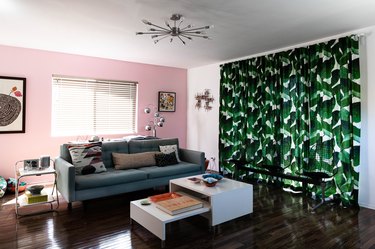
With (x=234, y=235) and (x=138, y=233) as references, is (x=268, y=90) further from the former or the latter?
(x=138, y=233)

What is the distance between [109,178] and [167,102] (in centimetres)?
292

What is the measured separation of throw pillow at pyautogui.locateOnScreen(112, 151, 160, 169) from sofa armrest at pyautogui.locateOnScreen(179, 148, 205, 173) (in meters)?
0.66

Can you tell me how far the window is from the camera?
15.2 ft

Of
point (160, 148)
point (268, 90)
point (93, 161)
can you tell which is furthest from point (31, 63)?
point (268, 90)

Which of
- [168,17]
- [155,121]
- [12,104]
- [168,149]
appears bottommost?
[168,149]

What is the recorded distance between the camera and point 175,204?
100 inches

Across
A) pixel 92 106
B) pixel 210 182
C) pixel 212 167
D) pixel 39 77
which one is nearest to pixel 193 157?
pixel 212 167

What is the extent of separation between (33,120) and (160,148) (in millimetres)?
2202

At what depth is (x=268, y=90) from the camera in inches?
173

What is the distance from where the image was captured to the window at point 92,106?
463 cm

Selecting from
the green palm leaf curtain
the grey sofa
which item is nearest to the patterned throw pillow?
the grey sofa

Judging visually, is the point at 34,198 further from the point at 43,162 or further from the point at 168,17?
the point at 168,17

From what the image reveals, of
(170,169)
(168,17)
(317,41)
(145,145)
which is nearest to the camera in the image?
(168,17)

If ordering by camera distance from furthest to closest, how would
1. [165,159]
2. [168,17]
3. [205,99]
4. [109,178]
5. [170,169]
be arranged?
[205,99] → [165,159] → [170,169] → [109,178] → [168,17]
